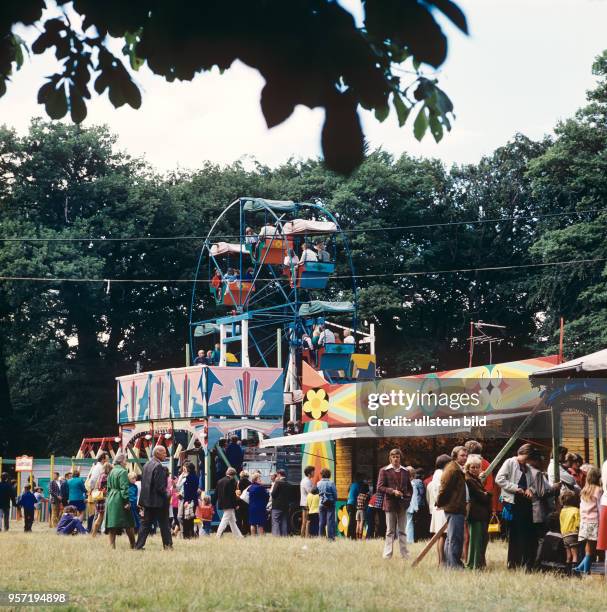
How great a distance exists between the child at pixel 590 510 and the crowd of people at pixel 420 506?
0.01 meters

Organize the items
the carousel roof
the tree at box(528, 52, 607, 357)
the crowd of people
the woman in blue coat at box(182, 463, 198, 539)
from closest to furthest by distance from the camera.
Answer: the crowd of people → the carousel roof → the woman in blue coat at box(182, 463, 198, 539) → the tree at box(528, 52, 607, 357)

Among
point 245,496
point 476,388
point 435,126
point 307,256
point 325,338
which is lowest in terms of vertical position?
point 245,496

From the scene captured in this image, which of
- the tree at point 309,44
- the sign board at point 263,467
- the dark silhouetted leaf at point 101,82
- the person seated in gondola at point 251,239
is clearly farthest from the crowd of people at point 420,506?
the person seated in gondola at point 251,239

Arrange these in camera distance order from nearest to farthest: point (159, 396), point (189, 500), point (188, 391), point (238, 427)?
point (189, 500) → point (238, 427) → point (188, 391) → point (159, 396)

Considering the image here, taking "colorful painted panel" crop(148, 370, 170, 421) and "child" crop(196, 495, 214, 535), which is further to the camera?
"colorful painted panel" crop(148, 370, 170, 421)

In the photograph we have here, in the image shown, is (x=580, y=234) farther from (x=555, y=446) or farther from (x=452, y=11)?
(x=452, y=11)

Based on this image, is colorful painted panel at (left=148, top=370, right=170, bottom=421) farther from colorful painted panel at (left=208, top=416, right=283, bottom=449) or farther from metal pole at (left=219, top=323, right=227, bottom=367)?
metal pole at (left=219, top=323, right=227, bottom=367)

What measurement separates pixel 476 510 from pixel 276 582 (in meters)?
2.57

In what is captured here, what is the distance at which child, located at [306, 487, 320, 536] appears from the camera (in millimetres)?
22938

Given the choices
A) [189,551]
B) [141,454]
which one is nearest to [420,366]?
[141,454]

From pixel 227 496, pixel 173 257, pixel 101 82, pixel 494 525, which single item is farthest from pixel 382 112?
pixel 173 257

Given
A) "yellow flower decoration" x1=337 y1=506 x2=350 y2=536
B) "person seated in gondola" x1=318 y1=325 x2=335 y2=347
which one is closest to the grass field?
"yellow flower decoration" x1=337 y1=506 x2=350 y2=536

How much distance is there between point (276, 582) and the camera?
1284cm

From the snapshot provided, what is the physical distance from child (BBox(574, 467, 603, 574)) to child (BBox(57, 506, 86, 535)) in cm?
1254
